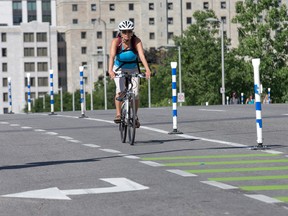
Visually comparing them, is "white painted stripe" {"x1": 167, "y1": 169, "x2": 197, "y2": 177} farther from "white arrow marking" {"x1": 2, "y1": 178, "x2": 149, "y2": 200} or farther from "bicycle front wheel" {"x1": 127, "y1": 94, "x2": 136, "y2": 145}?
"bicycle front wheel" {"x1": 127, "y1": 94, "x2": 136, "y2": 145}

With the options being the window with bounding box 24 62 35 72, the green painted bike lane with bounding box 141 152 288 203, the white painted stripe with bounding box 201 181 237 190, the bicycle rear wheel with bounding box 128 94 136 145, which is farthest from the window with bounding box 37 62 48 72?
the white painted stripe with bounding box 201 181 237 190

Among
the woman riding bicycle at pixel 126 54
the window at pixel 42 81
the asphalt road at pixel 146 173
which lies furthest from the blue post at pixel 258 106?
the window at pixel 42 81

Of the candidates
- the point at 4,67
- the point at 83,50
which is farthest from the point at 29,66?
the point at 83,50

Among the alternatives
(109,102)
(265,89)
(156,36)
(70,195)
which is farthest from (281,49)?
(70,195)

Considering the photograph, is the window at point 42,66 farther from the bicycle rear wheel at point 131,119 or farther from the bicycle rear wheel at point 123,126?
the bicycle rear wheel at point 131,119

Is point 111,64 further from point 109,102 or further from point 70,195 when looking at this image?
point 109,102

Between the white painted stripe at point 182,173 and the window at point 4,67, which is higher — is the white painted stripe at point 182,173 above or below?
below

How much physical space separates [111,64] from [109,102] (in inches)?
5401

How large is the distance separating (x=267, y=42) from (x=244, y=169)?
9678cm

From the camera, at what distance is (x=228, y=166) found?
12203mm

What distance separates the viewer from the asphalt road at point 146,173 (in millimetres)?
8594

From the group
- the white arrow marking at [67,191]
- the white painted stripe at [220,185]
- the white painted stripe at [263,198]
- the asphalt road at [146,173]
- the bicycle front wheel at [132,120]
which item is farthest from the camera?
the bicycle front wheel at [132,120]

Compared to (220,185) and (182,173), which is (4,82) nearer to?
(182,173)

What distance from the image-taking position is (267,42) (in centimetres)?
10762
